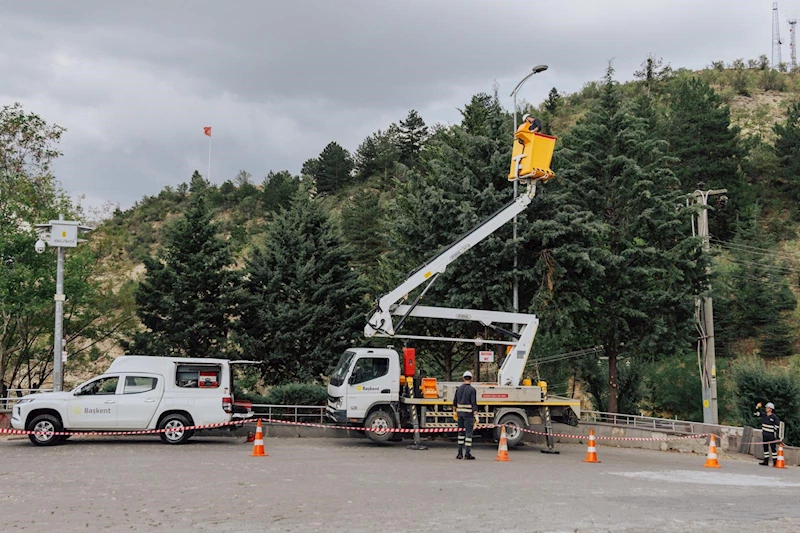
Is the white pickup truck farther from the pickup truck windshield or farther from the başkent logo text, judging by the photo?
the pickup truck windshield

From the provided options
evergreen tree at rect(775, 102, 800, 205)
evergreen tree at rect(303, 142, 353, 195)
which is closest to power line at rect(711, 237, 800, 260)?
evergreen tree at rect(775, 102, 800, 205)

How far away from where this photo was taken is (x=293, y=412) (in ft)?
72.1

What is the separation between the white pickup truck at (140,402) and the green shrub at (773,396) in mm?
18876

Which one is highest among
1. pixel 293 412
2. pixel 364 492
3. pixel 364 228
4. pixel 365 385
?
pixel 364 228

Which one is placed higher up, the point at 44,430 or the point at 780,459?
the point at 44,430

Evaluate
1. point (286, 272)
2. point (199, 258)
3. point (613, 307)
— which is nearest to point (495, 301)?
point (613, 307)

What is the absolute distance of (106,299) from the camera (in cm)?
2886

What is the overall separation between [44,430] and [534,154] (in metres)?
14.4

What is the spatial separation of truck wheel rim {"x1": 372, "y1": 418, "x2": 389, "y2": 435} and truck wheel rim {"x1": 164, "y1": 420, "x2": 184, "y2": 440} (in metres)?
4.90

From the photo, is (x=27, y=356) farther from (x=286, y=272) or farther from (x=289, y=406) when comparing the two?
(x=289, y=406)

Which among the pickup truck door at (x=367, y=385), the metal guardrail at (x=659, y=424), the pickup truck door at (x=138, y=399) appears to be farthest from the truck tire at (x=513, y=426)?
the pickup truck door at (x=138, y=399)

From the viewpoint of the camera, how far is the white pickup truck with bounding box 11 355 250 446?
657 inches

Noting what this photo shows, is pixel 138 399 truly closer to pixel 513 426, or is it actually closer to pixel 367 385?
pixel 367 385

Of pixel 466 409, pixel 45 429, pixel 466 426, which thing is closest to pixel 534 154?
pixel 466 409
